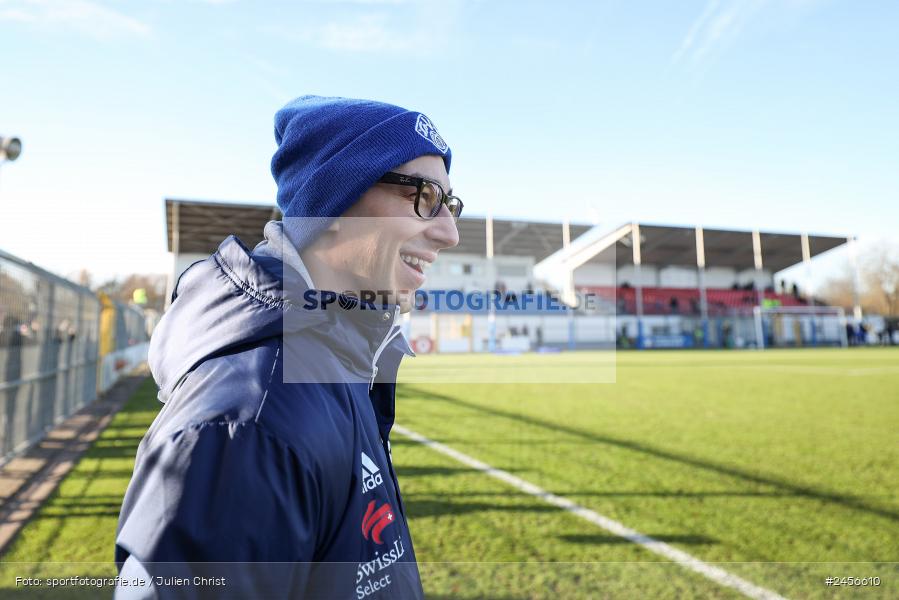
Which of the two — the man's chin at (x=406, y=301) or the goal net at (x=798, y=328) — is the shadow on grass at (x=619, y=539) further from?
the goal net at (x=798, y=328)

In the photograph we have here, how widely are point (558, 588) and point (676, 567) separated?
31.8 inches

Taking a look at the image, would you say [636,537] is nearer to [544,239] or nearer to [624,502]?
[624,502]

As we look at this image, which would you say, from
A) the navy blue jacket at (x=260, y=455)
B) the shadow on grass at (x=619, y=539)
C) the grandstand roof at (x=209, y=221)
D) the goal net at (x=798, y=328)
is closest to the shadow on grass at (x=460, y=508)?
the shadow on grass at (x=619, y=539)

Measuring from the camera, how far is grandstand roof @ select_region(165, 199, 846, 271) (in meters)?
14.5

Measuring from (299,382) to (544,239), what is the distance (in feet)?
147

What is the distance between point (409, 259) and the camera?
132 centimetres

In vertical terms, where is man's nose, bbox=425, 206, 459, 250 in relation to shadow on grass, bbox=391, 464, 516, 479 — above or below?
above

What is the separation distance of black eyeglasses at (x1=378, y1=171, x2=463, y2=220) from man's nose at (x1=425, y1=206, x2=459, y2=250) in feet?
Result: 0.06

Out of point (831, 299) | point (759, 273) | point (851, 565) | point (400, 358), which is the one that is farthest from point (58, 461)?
point (831, 299)

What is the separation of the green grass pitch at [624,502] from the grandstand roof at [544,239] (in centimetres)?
714

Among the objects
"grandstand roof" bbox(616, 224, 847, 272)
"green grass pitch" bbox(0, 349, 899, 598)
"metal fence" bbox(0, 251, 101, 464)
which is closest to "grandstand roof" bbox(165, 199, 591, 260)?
"metal fence" bbox(0, 251, 101, 464)

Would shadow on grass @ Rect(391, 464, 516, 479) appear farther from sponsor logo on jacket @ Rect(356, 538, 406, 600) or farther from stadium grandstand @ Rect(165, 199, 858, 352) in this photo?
stadium grandstand @ Rect(165, 199, 858, 352)

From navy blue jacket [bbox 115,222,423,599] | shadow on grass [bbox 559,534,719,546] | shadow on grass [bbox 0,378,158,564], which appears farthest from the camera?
shadow on grass [bbox 559,534,719,546]

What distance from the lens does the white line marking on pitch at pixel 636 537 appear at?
2.86 m
